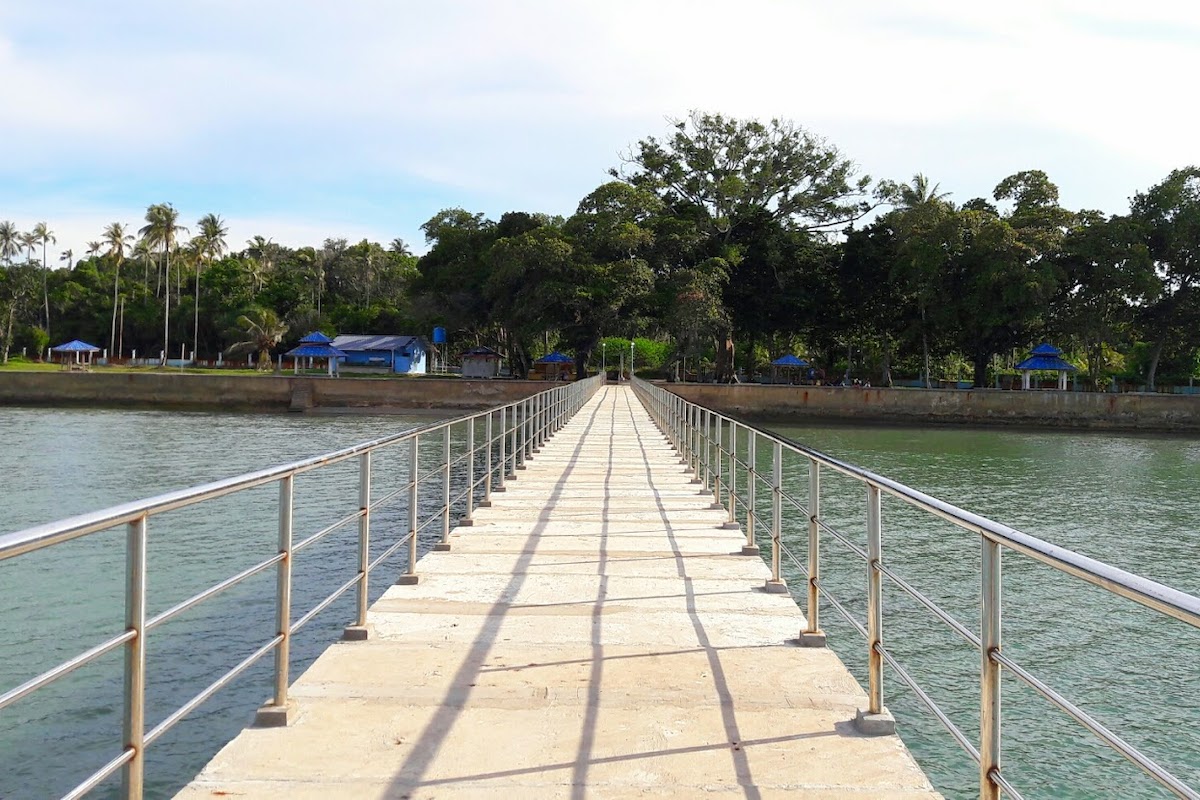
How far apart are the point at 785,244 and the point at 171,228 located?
148 ft

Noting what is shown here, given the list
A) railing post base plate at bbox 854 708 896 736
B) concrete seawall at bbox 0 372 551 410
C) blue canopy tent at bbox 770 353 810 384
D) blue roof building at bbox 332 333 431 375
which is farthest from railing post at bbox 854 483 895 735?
blue roof building at bbox 332 333 431 375

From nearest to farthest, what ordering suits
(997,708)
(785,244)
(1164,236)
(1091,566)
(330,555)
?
(1091,566), (997,708), (330,555), (1164,236), (785,244)

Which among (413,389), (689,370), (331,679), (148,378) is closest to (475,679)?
(331,679)

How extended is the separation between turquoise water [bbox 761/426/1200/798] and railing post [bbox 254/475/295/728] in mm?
3615

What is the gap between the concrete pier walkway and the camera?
3.19 meters

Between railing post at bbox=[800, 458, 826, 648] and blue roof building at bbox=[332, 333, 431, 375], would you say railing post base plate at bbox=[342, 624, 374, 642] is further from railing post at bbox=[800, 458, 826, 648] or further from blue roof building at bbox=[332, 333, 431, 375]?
blue roof building at bbox=[332, 333, 431, 375]

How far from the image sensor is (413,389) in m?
42.8

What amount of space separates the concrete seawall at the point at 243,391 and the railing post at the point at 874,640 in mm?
38612

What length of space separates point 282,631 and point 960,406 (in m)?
40.0

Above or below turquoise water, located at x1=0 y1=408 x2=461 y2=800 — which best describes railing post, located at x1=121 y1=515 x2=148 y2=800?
above

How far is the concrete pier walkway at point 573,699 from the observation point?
10.5 ft

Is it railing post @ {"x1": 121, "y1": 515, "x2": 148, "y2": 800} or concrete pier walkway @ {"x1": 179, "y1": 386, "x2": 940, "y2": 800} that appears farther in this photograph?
concrete pier walkway @ {"x1": 179, "y1": 386, "x2": 940, "y2": 800}

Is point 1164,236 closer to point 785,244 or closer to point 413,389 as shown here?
point 785,244

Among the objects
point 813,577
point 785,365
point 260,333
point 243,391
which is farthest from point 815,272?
point 813,577
